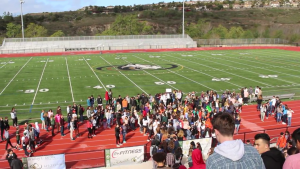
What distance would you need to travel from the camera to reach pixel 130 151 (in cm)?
1195

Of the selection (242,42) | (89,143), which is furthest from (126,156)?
(242,42)

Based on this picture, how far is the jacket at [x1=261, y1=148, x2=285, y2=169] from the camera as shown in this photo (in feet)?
13.6

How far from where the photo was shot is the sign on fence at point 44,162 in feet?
35.7

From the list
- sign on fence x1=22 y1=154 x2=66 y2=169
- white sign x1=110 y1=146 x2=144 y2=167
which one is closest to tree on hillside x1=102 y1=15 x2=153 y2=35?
white sign x1=110 y1=146 x2=144 y2=167

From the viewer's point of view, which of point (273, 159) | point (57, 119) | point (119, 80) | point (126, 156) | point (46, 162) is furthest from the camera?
point (119, 80)

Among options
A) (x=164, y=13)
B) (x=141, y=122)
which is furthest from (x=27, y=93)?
(x=164, y=13)

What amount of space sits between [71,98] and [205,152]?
50.2 ft

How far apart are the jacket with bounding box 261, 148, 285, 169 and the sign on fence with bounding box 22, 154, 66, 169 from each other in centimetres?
872

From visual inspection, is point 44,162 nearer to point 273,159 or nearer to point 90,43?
point 273,159

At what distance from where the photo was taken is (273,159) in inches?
164

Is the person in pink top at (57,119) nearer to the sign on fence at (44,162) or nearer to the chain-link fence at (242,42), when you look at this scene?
the sign on fence at (44,162)

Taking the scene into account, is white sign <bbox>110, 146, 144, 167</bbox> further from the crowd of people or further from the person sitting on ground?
the person sitting on ground

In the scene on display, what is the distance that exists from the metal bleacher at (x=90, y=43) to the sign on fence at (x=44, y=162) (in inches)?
2311

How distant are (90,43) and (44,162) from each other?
64.3 m
